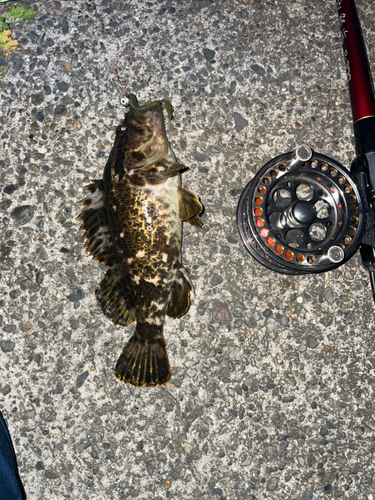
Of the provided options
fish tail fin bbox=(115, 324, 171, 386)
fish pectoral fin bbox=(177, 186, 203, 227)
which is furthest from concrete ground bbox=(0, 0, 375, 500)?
fish pectoral fin bbox=(177, 186, 203, 227)

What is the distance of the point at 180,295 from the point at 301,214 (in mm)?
829

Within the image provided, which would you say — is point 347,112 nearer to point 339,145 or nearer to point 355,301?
point 339,145

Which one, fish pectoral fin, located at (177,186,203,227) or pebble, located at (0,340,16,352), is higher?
fish pectoral fin, located at (177,186,203,227)

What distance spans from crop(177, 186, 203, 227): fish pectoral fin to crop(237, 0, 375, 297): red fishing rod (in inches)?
12.2

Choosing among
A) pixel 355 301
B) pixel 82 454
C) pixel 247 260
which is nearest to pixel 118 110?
pixel 247 260

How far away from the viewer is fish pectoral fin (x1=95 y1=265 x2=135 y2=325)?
2363 mm

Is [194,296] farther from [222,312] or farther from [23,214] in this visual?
[23,214]

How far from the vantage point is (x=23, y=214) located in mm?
2572

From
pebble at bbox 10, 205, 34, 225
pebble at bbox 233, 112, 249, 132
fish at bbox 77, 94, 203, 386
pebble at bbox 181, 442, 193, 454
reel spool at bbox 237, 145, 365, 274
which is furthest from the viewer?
pebble at bbox 233, 112, 249, 132

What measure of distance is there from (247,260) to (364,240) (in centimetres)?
68

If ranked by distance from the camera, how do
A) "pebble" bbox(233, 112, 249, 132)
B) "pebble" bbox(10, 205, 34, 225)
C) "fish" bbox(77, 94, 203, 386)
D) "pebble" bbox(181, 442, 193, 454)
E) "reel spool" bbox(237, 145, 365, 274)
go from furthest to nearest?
"pebble" bbox(233, 112, 249, 132) < "pebble" bbox(10, 205, 34, 225) < "pebble" bbox(181, 442, 193, 454) < "reel spool" bbox(237, 145, 365, 274) < "fish" bbox(77, 94, 203, 386)

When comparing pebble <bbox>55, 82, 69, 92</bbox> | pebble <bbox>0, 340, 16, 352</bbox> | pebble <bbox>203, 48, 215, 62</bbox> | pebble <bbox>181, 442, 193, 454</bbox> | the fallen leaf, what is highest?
the fallen leaf

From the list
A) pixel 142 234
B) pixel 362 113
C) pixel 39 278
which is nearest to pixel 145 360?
pixel 142 234

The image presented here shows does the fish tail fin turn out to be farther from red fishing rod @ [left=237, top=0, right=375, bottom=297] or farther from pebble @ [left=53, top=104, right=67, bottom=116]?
pebble @ [left=53, top=104, right=67, bottom=116]
